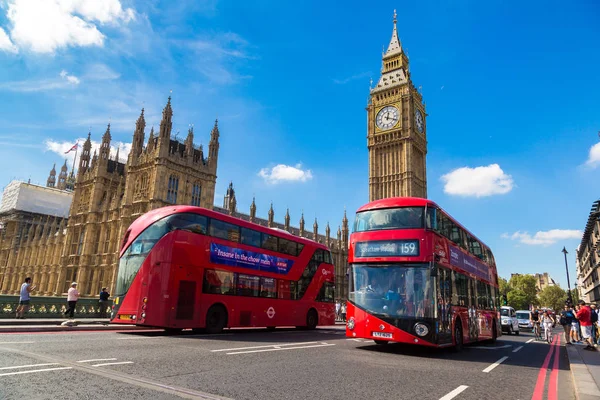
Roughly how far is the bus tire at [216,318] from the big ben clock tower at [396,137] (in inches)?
2139

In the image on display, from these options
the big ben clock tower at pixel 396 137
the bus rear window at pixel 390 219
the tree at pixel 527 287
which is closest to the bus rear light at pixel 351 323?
the bus rear window at pixel 390 219

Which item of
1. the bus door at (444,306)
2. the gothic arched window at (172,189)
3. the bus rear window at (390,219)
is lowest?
the bus door at (444,306)

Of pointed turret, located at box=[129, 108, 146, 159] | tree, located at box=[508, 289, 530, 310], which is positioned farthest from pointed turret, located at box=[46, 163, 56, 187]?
tree, located at box=[508, 289, 530, 310]

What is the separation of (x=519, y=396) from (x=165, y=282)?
1045cm

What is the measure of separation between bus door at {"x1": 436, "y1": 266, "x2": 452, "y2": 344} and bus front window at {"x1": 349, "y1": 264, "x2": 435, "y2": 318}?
43 centimetres

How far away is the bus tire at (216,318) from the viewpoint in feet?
46.2

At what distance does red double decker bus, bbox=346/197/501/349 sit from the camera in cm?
1035

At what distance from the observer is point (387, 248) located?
36.4ft

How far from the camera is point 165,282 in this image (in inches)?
501

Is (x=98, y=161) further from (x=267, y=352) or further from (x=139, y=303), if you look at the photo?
(x=267, y=352)

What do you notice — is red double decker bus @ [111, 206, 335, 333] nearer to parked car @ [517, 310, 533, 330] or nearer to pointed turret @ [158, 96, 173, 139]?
parked car @ [517, 310, 533, 330]

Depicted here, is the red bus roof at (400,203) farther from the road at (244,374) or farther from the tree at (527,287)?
the tree at (527,287)

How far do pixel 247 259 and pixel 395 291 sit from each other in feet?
23.1

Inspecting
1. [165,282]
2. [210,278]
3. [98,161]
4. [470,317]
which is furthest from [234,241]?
[98,161]
